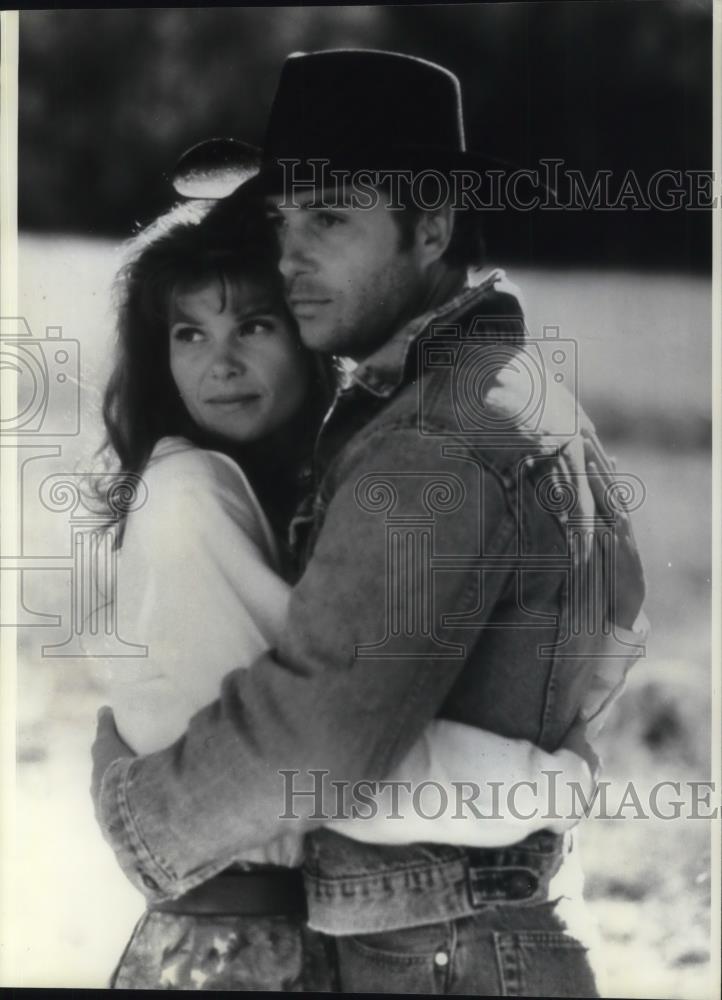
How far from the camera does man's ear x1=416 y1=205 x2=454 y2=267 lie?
3.35m

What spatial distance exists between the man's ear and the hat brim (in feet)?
0.40

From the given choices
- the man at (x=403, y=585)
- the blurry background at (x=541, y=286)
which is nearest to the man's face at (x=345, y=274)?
the man at (x=403, y=585)

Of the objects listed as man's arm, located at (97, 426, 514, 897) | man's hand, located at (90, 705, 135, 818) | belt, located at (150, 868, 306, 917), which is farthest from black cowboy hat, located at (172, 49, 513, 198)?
belt, located at (150, 868, 306, 917)

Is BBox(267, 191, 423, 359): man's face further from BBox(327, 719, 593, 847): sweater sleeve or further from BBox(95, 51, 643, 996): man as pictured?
BBox(327, 719, 593, 847): sweater sleeve

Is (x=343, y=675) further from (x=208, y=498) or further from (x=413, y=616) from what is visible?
(x=208, y=498)

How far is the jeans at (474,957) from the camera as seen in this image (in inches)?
128

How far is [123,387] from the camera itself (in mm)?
3439

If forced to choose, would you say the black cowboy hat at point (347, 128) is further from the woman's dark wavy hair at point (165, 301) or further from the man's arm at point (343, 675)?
the man's arm at point (343, 675)

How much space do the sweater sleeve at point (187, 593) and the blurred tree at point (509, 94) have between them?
29.7 inches

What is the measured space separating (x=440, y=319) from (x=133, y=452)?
35.1 inches

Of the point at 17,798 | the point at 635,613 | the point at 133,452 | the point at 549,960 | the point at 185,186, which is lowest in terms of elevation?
the point at 549,960

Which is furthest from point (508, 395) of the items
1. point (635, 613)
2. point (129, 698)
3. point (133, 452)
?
point (129, 698)

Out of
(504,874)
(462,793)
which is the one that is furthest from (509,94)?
(504,874)

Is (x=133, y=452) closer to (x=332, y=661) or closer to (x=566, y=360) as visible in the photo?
(x=332, y=661)
